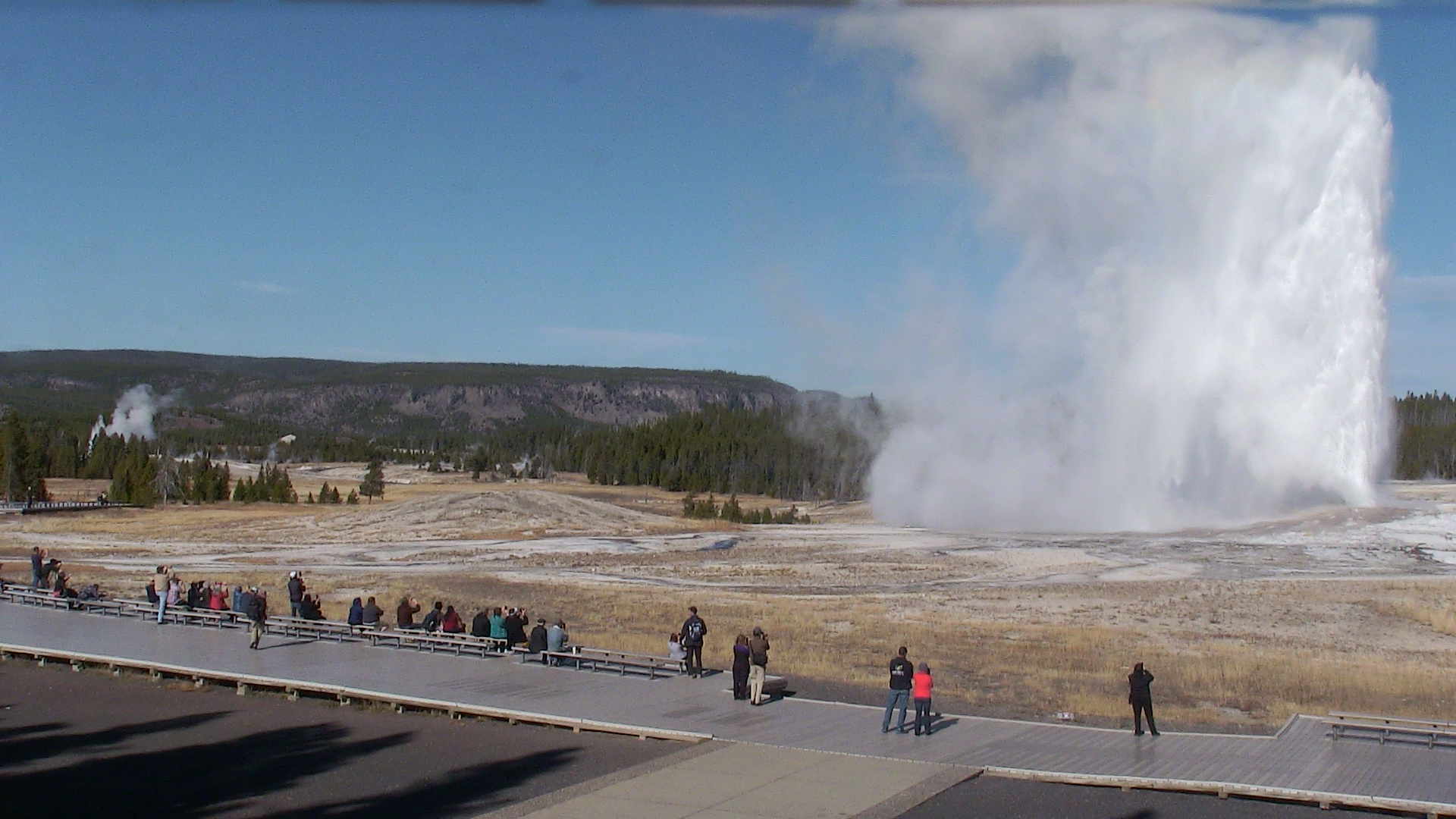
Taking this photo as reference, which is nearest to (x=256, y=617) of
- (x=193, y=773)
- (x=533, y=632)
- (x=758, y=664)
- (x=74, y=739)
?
(x=533, y=632)

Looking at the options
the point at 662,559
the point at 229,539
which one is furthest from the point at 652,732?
the point at 229,539

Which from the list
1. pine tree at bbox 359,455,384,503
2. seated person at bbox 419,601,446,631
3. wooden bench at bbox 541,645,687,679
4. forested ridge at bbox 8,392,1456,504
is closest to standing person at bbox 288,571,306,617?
seated person at bbox 419,601,446,631

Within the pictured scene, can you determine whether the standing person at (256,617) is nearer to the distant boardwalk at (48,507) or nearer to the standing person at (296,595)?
the standing person at (296,595)

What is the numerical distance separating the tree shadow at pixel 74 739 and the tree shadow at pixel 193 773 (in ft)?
0.17

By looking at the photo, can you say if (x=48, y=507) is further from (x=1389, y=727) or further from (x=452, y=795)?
(x=1389, y=727)

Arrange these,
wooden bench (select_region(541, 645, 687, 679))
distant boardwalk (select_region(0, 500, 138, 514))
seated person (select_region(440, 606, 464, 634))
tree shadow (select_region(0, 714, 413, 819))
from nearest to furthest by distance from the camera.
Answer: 1. tree shadow (select_region(0, 714, 413, 819))
2. wooden bench (select_region(541, 645, 687, 679))
3. seated person (select_region(440, 606, 464, 634))
4. distant boardwalk (select_region(0, 500, 138, 514))

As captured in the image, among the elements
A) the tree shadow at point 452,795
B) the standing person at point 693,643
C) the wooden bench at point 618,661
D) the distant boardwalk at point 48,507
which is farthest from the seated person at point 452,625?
the distant boardwalk at point 48,507

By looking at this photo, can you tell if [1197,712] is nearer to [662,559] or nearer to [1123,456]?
[662,559]

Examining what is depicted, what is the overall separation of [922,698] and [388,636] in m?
9.88

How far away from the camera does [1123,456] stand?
231ft

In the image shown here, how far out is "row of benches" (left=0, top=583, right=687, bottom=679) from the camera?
1923 cm

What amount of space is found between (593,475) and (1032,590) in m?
102

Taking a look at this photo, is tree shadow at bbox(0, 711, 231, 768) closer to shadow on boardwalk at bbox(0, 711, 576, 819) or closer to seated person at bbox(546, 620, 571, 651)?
shadow on boardwalk at bbox(0, 711, 576, 819)

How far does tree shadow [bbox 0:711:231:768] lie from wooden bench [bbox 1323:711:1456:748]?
1306 centimetres
